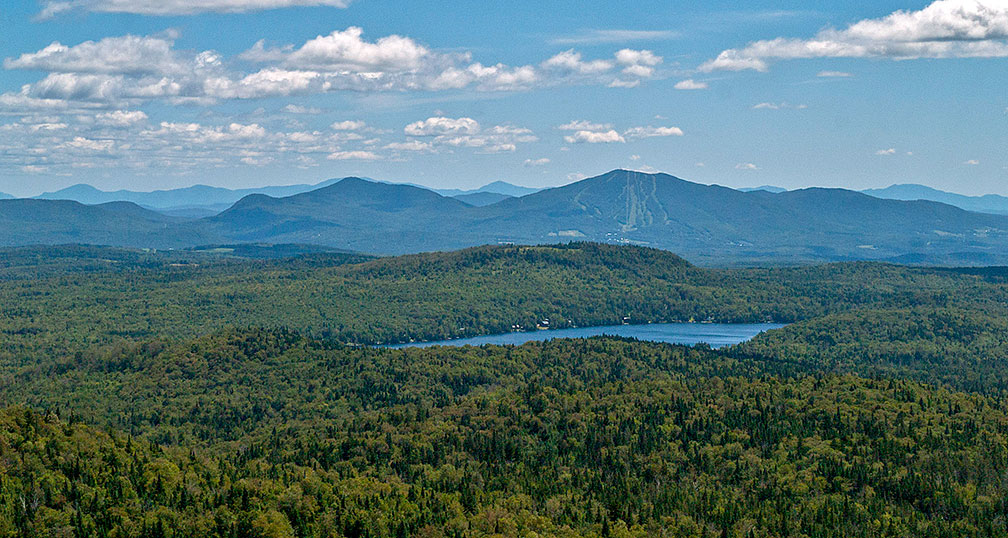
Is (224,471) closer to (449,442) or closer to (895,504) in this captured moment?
(449,442)

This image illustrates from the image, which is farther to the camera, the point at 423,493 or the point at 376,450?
the point at 376,450

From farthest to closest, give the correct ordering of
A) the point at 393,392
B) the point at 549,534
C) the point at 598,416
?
the point at 393,392
the point at 598,416
the point at 549,534

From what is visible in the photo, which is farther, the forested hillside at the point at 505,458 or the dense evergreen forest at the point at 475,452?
the dense evergreen forest at the point at 475,452

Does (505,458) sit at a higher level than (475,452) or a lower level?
lower

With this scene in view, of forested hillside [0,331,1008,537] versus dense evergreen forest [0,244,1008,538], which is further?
dense evergreen forest [0,244,1008,538]

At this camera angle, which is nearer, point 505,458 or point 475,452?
point 505,458

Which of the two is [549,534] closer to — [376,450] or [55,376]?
[376,450]

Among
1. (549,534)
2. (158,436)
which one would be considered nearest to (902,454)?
(549,534)

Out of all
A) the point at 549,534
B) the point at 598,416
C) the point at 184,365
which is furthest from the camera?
the point at 184,365

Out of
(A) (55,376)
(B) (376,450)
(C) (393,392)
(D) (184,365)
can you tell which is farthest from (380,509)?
(A) (55,376)
